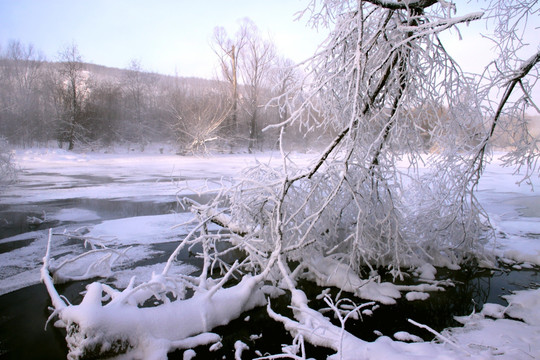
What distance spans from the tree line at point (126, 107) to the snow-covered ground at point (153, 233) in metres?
16.0

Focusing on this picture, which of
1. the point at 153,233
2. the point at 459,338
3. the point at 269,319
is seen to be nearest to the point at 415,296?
the point at 459,338

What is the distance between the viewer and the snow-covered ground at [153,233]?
3.11 meters

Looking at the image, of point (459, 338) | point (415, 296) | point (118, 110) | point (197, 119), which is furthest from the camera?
point (118, 110)

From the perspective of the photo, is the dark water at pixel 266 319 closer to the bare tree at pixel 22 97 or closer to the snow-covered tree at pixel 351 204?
the snow-covered tree at pixel 351 204

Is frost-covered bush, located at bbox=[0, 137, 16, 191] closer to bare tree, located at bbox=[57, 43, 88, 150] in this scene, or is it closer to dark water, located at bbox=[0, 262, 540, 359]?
dark water, located at bbox=[0, 262, 540, 359]

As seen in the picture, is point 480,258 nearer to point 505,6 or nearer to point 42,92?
point 505,6

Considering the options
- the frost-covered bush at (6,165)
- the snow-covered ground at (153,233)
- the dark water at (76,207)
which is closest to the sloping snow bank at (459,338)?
the snow-covered ground at (153,233)

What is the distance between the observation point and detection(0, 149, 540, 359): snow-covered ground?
3.11m

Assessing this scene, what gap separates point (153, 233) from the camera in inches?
257

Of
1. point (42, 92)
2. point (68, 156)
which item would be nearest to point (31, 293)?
point (68, 156)

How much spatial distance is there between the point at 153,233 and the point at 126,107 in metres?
33.0

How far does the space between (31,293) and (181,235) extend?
2740mm

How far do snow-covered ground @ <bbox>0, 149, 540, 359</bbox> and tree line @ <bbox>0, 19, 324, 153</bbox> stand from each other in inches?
632

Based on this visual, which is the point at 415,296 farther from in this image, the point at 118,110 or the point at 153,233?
the point at 118,110
